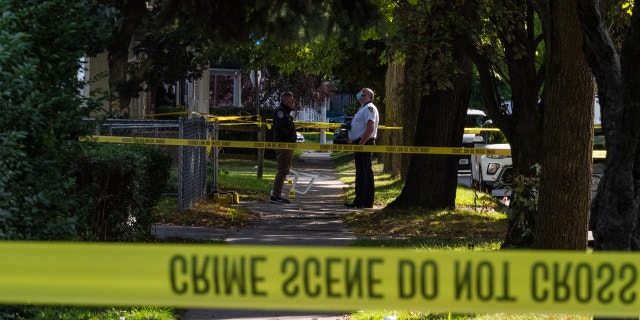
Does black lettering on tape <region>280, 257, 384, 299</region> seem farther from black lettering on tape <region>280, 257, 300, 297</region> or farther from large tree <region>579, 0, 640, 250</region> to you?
large tree <region>579, 0, 640, 250</region>

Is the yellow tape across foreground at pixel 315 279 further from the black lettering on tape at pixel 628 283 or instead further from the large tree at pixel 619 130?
the large tree at pixel 619 130

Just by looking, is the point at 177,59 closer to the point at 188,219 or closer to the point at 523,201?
the point at 188,219

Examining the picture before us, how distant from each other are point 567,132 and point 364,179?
25.5ft

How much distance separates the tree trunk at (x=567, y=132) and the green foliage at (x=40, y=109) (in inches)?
149

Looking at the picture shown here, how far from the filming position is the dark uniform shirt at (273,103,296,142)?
16.9m

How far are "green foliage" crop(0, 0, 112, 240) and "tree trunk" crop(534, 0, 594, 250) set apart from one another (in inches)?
149

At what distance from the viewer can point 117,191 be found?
31.5 ft

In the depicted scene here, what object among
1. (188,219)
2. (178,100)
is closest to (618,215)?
(188,219)

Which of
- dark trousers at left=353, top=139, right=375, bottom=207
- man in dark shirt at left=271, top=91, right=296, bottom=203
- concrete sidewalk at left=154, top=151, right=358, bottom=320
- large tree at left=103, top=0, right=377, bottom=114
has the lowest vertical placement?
concrete sidewalk at left=154, top=151, right=358, bottom=320

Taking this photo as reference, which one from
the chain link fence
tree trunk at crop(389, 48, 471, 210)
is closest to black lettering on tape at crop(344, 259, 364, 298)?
the chain link fence

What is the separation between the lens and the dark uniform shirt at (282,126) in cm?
1691

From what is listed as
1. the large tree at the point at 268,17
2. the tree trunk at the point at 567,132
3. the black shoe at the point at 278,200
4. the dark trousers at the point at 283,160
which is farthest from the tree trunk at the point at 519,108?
the black shoe at the point at 278,200

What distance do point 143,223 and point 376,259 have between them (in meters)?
5.82

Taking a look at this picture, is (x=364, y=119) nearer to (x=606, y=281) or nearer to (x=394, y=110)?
(x=394, y=110)
